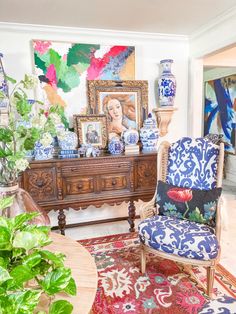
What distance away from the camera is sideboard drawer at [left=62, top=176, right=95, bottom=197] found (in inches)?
101

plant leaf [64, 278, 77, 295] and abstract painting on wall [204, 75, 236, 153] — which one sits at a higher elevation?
abstract painting on wall [204, 75, 236, 153]

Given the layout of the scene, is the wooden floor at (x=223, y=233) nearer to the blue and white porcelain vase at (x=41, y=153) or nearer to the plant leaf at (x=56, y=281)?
the blue and white porcelain vase at (x=41, y=153)

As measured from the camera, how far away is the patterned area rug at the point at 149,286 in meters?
1.74

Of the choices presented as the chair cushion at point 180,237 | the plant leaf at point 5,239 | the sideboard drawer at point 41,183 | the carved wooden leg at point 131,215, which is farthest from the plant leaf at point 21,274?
the carved wooden leg at point 131,215

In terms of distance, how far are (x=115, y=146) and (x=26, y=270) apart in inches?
78.7

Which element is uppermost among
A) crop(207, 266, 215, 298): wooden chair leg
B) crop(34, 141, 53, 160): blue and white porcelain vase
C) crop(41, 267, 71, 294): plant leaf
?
crop(34, 141, 53, 160): blue and white porcelain vase

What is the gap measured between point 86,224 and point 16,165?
2028 millimetres

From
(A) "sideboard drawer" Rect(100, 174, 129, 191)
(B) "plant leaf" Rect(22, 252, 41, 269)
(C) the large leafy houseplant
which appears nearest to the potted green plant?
(C) the large leafy houseplant

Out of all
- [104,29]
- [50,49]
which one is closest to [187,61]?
[104,29]

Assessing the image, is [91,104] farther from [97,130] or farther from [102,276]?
[102,276]

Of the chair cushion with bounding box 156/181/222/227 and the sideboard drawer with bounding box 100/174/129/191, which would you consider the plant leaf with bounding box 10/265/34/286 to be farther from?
the sideboard drawer with bounding box 100/174/129/191

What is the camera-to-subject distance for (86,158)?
2.55 m

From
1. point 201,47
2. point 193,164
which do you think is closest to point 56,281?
point 193,164

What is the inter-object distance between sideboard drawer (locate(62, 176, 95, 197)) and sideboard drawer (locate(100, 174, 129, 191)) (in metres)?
0.12
